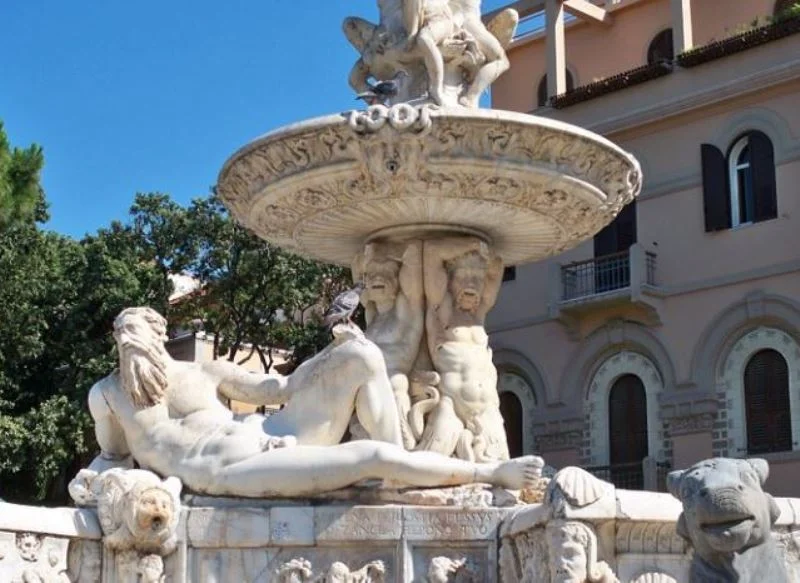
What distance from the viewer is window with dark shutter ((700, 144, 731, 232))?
25.6m

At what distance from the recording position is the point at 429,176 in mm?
7938

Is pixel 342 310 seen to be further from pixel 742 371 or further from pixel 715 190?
pixel 715 190

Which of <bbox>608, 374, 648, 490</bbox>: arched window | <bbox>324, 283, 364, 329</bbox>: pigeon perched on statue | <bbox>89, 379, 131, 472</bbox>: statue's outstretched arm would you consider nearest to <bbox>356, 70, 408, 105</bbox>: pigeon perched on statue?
<bbox>324, 283, 364, 329</bbox>: pigeon perched on statue

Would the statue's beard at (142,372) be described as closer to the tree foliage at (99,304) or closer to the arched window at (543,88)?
the tree foliage at (99,304)

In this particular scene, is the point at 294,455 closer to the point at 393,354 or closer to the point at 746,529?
the point at 393,354

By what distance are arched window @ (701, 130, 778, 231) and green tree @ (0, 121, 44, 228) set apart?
12570 mm

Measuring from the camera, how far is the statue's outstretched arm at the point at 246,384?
7.19m

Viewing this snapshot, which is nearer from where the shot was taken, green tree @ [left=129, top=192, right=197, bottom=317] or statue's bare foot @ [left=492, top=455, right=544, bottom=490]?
statue's bare foot @ [left=492, top=455, right=544, bottom=490]

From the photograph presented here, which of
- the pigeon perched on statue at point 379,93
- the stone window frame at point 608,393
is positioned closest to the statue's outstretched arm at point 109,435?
the pigeon perched on statue at point 379,93

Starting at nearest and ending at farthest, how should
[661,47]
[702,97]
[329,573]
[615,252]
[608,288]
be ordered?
[329,573]
[702,97]
[608,288]
[615,252]
[661,47]

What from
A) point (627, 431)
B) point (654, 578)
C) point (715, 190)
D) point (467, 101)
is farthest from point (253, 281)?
point (654, 578)

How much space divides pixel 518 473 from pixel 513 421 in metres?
22.2

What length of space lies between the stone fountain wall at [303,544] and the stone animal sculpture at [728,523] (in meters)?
1.68

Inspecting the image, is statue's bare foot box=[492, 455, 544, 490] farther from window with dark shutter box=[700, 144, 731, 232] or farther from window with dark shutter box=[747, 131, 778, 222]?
window with dark shutter box=[700, 144, 731, 232]
